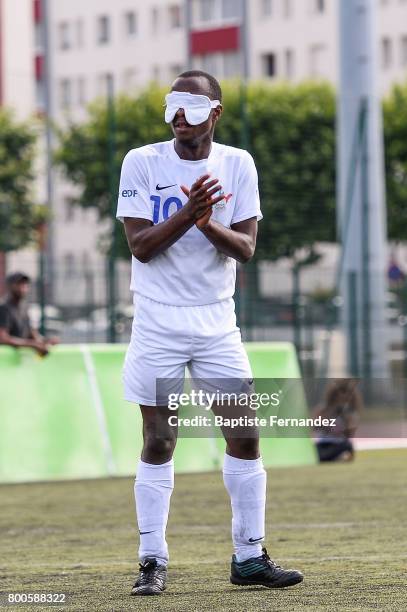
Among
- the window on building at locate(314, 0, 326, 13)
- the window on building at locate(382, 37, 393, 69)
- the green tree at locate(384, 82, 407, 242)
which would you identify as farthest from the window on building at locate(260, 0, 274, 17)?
the green tree at locate(384, 82, 407, 242)

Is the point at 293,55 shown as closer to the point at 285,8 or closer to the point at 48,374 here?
the point at 285,8

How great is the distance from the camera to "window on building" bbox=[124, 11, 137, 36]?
81.6 m

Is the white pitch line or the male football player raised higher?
the male football player

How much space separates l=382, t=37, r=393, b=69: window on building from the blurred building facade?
42 millimetres

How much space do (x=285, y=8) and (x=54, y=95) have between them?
14.6 meters

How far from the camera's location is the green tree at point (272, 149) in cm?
2323

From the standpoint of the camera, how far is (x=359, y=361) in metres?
21.5

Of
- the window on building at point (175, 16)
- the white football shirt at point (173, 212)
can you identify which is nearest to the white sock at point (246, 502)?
the white football shirt at point (173, 212)

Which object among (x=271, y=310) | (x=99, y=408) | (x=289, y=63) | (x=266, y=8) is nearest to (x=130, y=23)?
(x=266, y=8)

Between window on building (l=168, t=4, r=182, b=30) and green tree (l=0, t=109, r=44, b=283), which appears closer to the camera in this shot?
green tree (l=0, t=109, r=44, b=283)

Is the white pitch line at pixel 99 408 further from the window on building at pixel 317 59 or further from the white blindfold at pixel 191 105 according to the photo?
the window on building at pixel 317 59
